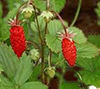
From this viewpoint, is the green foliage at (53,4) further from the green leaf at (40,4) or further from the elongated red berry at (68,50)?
the elongated red berry at (68,50)

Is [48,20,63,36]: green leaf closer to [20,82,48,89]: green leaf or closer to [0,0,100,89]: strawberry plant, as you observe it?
[0,0,100,89]: strawberry plant

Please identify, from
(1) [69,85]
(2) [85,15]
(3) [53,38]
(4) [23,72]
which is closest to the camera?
(4) [23,72]

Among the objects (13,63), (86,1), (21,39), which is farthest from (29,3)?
(86,1)

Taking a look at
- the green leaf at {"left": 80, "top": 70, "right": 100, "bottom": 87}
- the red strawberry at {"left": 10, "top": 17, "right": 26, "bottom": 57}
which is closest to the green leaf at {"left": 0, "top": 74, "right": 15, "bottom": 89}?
the red strawberry at {"left": 10, "top": 17, "right": 26, "bottom": 57}

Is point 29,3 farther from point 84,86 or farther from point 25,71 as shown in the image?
point 84,86

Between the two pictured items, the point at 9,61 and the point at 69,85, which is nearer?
the point at 9,61

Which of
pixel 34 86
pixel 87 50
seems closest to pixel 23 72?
pixel 34 86

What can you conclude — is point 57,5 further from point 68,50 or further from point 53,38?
point 68,50
